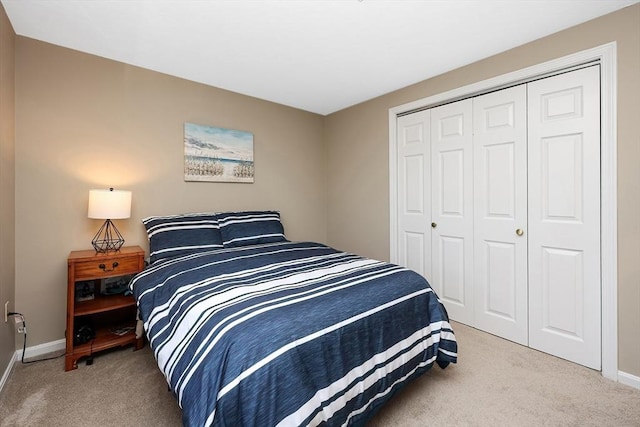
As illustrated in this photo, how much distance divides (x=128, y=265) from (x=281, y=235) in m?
1.35

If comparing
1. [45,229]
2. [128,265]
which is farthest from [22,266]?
[128,265]

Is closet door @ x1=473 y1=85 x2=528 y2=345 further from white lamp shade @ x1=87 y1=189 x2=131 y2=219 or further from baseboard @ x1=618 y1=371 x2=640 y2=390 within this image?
white lamp shade @ x1=87 y1=189 x2=131 y2=219

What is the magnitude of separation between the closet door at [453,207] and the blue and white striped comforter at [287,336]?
1.04 m

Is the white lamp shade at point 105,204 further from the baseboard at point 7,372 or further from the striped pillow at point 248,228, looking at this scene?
the baseboard at point 7,372

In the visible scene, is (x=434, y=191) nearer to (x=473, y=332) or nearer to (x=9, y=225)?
(x=473, y=332)

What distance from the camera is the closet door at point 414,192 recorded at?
9.83ft

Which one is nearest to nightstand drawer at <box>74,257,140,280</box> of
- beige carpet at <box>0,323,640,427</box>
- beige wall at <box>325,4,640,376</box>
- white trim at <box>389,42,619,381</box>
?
beige carpet at <box>0,323,640,427</box>

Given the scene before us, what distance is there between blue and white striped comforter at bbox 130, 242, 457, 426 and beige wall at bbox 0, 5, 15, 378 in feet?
2.63

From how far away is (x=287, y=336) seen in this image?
1183 millimetres

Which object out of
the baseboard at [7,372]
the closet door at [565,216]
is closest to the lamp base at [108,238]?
the baseboard at [7,372]

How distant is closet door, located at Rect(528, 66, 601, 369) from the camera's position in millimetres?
2023

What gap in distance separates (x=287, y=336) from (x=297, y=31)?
1994 mm

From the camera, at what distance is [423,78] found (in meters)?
2.90

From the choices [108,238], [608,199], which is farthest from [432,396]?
[108,238]
